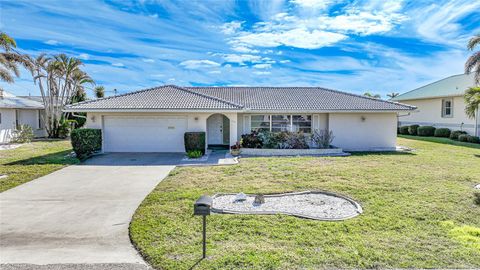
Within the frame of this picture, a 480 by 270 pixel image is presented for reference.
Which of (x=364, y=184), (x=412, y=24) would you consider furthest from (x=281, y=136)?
(x=412, y=24)

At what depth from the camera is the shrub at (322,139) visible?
19141 millimetres

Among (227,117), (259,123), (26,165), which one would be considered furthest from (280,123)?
(26,165)

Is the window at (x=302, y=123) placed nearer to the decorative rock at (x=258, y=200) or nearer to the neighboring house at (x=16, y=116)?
the decorative rock at (x=258, y=200)

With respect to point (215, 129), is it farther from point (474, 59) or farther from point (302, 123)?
point (474, 59)

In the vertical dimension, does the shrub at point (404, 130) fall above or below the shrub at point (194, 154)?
above

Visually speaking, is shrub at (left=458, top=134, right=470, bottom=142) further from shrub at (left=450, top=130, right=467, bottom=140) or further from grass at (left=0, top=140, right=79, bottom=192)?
grass at (left=0, top=140, right=79, bottom=192)

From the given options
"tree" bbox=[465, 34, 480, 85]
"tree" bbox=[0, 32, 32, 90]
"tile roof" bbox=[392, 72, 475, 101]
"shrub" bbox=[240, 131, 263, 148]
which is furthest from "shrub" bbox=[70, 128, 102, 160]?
"tile roof" bbox=[392, 72, 475, 101]

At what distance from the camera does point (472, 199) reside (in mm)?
8273

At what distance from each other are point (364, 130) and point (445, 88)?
16804 mm

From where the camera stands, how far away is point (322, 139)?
19.2m

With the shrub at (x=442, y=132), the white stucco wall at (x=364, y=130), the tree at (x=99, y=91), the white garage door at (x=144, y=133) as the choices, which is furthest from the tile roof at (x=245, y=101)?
the tree at (x=99, y=91)

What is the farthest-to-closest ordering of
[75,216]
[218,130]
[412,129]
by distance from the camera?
[412,129]
[218,130]
[75,216]

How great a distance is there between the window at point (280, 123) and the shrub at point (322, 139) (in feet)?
6.17

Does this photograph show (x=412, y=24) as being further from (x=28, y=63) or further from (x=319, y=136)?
(x=28, y=63)
